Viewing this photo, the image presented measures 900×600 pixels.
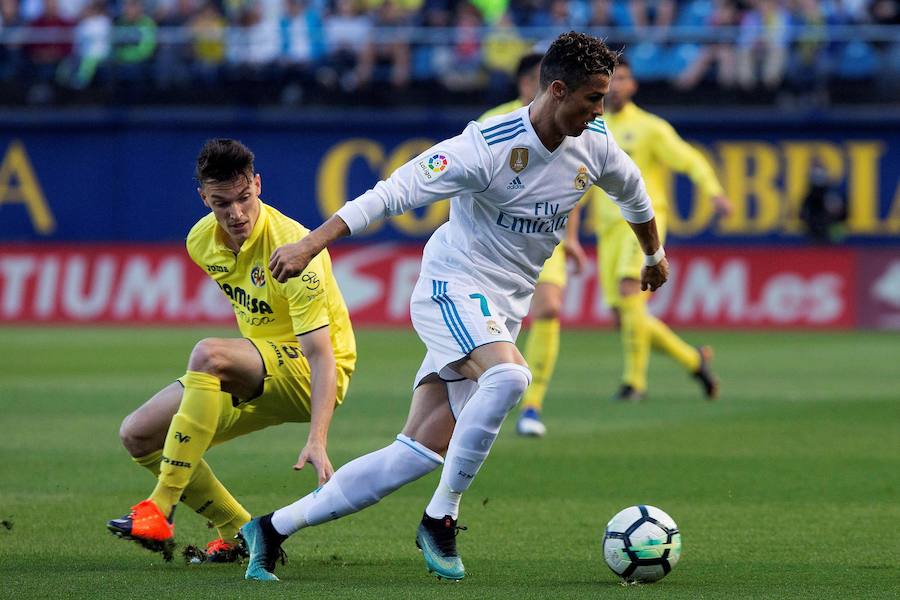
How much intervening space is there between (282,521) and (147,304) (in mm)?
15666

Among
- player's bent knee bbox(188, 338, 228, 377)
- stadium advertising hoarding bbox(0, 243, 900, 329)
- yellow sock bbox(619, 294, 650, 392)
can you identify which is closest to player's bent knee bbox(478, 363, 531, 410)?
player's bent knee bbox(188, 338, 228, 377)

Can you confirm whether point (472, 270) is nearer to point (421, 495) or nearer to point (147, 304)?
point (421, 495)

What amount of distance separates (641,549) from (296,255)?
1730 millimetres

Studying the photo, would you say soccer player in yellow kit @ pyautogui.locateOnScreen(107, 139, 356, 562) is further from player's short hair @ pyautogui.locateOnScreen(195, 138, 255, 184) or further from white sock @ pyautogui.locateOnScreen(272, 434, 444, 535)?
white sock @ pyautogui.locateOnScreen(272, 434, 444, 535)

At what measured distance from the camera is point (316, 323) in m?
5.96

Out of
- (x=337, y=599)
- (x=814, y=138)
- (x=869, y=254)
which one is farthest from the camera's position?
(x=814, y=138)

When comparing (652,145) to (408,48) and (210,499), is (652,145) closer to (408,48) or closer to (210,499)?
(210,499)

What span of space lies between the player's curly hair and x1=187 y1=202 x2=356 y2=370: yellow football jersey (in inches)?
47.1

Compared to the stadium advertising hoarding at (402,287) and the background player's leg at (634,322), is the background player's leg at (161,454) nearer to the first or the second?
the background player's leg at (634,322)

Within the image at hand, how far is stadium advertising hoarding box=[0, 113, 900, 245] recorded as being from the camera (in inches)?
874

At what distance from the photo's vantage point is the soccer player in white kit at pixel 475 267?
5.66 meters

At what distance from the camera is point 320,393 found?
582 cm

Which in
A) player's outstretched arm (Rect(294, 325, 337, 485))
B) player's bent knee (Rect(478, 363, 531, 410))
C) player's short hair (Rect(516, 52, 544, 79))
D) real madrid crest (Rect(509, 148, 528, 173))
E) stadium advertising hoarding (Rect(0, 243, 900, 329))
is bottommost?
stadium advertising hoarding (Rect(0, 243, 900, 329))

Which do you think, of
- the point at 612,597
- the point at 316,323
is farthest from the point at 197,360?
the point at 612,597
